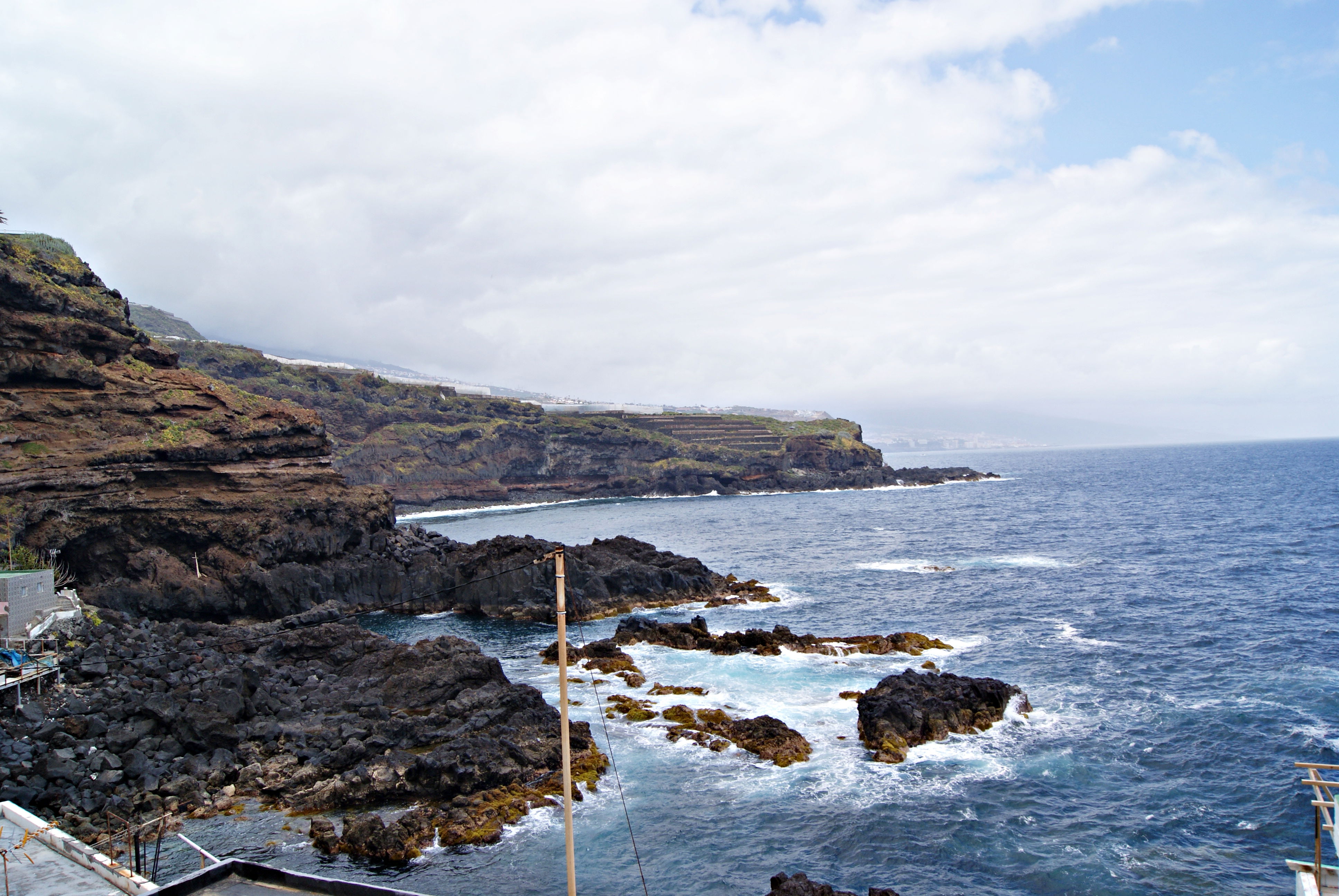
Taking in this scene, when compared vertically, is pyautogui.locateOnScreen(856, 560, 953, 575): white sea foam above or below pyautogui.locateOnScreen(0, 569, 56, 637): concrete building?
below

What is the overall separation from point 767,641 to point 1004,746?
12911mm

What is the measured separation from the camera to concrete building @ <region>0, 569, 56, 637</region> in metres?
25.5

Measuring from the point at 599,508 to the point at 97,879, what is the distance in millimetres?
99920

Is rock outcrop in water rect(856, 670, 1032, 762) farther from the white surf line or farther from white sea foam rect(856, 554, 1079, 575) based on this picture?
the white surf line

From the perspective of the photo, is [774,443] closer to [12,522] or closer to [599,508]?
[599,508]

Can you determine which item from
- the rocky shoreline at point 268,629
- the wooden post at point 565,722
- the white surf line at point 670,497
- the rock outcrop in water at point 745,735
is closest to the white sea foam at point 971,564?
the rocky shoreline at point 268,629

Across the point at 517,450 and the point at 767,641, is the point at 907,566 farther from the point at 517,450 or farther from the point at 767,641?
the point at 517,450

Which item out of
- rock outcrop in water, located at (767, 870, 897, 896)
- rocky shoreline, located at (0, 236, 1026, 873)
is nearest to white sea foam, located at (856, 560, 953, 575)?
rocky shoreline, located at (0, 236, 1026, 873)

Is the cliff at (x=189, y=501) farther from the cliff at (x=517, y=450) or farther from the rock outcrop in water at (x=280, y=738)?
the cliff at (x=517, y=450)

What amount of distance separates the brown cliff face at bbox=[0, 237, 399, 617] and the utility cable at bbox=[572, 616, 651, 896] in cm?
2383

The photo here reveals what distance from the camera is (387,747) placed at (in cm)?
2195

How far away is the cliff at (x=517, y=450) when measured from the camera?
384 feet

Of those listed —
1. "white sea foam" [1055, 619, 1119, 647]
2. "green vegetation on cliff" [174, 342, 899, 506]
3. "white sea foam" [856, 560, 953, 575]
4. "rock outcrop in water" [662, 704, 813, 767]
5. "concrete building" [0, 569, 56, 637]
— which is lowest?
"rock outcrop in water" [662, 704, 813, 767]

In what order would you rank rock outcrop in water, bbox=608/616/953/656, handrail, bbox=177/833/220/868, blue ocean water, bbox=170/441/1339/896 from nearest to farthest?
handrail, bbox=177/833/220/868 → blue ocean water, bbox=170/441/1339/896 → rock outcrop in water, bbox=608/616/953/656
